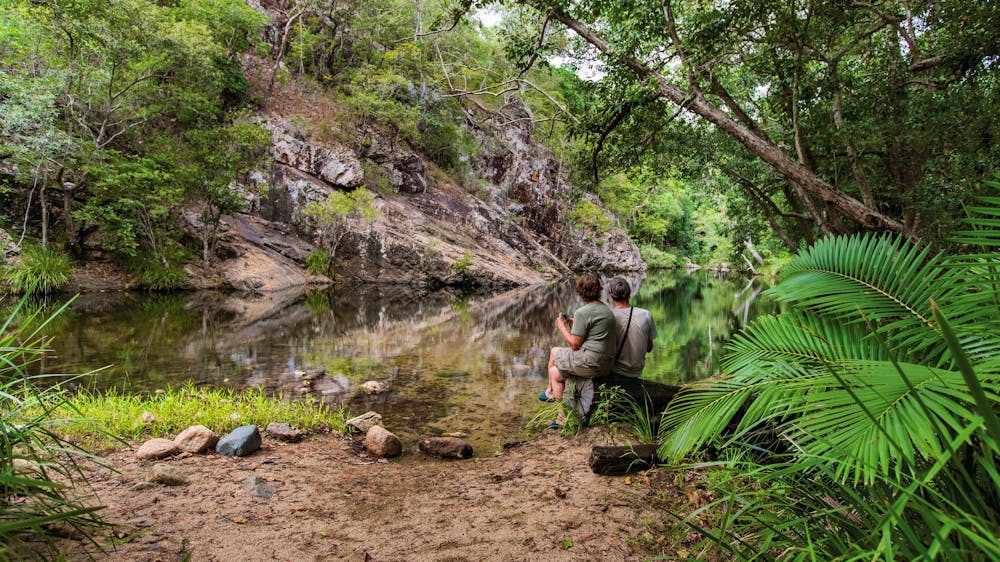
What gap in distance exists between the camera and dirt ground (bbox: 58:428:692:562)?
245 cm

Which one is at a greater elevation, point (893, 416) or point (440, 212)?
point (440, 212)

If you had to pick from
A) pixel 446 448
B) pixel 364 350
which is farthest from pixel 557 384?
pixel 364 350

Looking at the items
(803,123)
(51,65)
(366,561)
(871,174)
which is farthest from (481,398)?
(51,65)

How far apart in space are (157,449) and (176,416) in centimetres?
102

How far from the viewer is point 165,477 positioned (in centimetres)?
320

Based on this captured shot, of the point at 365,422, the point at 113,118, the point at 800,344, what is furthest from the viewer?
the point at 113,118

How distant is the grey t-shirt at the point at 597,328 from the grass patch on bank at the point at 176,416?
2.69 meters

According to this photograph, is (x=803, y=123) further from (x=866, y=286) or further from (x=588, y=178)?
(x=866, y=286)

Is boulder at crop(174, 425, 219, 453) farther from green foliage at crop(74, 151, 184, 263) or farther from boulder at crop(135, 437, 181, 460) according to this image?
green foliage at crop(74, 151, 184, 263)

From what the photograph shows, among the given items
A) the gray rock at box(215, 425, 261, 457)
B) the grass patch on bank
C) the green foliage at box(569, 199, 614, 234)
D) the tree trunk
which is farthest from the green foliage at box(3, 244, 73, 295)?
the green foliage at box(569, 199, 614, 234)

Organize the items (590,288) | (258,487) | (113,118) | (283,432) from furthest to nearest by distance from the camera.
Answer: (113,118)
(590,288)
(283,432)
(258,487)

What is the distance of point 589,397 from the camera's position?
14.9 ft

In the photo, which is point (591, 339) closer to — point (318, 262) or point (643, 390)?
point (643, 390)

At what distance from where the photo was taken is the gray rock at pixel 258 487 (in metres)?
3.24
